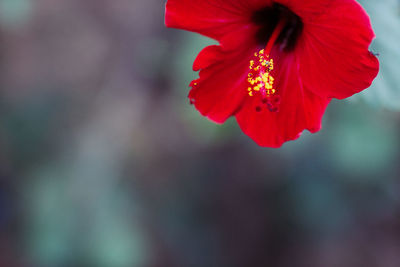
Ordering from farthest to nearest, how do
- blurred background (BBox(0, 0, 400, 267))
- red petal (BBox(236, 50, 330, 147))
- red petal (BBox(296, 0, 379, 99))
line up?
blurred background (BBox(0, 0, 400, 267)) → red petal (BBox(236, 50, 330, 147)) → red petal (BBox(296, 0, 379, 99))

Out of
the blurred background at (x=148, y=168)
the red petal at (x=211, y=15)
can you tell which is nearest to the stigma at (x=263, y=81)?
the red petal at (x=211, y=15)

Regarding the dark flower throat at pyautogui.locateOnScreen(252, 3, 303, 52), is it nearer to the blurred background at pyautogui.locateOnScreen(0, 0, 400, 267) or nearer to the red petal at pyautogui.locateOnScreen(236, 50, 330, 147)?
the red petal at pyautogui.locateOnScreen(236, 50, 330, 147)

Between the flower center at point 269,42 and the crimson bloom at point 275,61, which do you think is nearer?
the crimson bloom at point 275,61

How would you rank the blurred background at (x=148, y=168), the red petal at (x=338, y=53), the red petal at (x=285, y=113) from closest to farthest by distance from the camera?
1. the red petal at (x=338, y=53)
2. the red petal at (x=285, y=113)
3. the blurred background at (x=148, y=168)

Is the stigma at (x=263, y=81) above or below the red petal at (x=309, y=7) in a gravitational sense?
below

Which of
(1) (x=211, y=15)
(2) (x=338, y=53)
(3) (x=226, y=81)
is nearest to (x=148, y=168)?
(3) (x=226, y=81)

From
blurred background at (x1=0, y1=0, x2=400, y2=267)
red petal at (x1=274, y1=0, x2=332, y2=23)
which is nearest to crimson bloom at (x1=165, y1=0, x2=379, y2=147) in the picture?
red petal at (x1=274, y1=0, x2=332, y2=23)

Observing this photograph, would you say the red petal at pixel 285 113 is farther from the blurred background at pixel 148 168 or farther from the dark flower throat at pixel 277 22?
the blurred background at pixel 148 168

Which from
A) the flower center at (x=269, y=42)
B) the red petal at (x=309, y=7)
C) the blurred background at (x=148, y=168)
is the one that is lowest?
the blurred background at (x=148, y=168)
